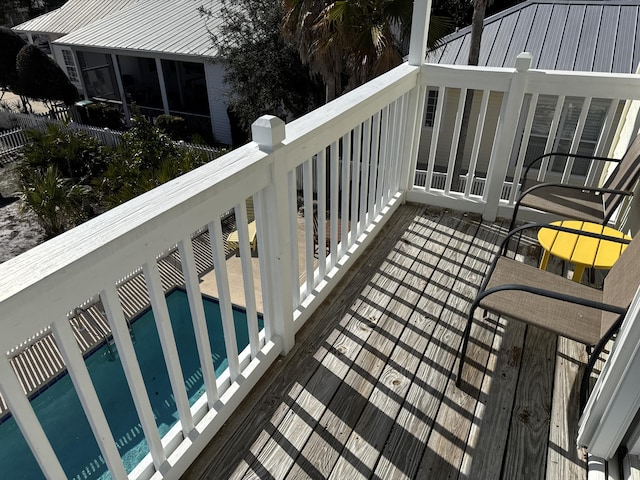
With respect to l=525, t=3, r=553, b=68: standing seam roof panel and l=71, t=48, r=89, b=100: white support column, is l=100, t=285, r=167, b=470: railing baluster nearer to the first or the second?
l=525, t=3, r=553, b=68: standing seam roof panel

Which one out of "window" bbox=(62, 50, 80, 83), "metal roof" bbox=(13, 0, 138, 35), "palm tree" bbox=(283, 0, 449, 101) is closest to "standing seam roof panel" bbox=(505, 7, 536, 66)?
"palm tree" bbox=(283, 0, 449, 101)

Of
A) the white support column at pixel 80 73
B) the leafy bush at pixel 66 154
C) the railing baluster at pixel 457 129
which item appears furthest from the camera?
the white support column at pixel 80 73

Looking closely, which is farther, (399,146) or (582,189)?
(399,146)

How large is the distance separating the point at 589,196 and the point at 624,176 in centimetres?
37

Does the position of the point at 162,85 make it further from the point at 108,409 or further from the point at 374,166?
the point at 374,166

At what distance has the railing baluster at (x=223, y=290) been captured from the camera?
4.75 ft

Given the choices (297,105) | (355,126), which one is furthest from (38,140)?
(355,126)

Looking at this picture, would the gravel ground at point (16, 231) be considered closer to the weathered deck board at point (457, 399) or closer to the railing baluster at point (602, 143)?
the weathered deck board at point (457, 399)

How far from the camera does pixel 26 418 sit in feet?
3.19

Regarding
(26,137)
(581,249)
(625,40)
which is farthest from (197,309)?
(26,137)

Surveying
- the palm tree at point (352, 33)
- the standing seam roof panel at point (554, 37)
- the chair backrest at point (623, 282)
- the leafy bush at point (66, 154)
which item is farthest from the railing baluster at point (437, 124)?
Answer: the leafy bush at point (66, 154)

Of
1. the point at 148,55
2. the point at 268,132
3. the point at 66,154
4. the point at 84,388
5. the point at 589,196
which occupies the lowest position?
the point at 66,154

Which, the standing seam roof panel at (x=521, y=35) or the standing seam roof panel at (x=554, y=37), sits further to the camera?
the standing seam roof panel at (x=521, y=35)

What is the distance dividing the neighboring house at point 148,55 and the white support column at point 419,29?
34.4ft
